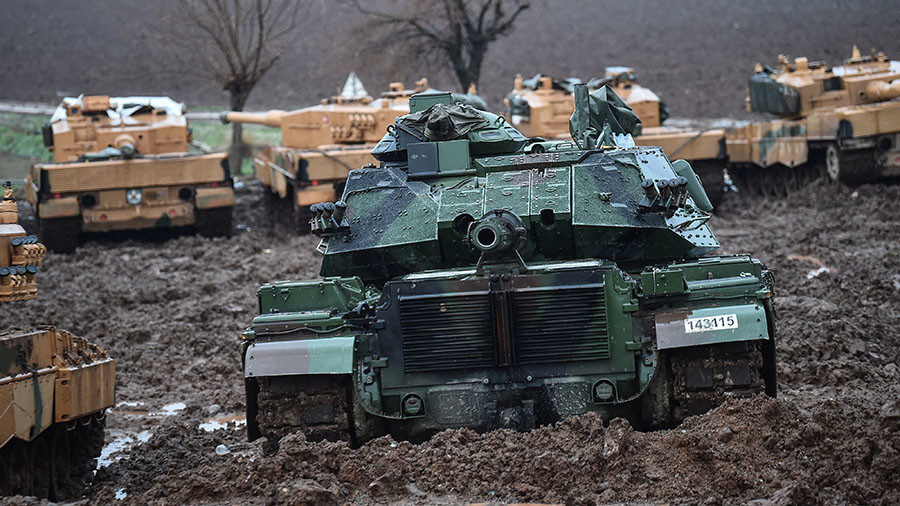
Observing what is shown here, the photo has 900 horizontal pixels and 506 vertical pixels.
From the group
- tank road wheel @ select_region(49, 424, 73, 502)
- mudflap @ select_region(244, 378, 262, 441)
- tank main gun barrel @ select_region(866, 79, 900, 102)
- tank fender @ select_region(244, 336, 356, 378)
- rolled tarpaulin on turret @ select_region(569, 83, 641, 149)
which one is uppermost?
tank main gun barrel @ select_region(866, 79, 900, 102)

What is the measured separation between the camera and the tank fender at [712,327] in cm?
705

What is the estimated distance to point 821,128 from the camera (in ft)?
70.3

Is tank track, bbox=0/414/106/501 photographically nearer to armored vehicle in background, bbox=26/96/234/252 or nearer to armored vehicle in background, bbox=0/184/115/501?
armored vehicle in background, bbox=0/184/115/501

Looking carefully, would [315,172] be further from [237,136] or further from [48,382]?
[48,382]

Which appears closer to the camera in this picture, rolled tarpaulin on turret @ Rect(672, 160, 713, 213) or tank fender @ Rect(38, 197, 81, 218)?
rolled tarpaulin on turret @ Rect(672, 160, 713, 213)

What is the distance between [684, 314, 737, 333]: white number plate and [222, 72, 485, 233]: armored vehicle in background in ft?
42.7

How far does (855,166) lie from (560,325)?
1467 centimetres

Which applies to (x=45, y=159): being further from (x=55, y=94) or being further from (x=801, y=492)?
(x=801, y=492)

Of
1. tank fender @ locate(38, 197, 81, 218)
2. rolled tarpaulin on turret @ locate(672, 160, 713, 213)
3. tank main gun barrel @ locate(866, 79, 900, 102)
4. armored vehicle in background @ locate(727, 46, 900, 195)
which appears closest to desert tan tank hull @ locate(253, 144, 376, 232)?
tank fender @ locate(38, 197, 81, 218)

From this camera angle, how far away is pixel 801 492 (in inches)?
221

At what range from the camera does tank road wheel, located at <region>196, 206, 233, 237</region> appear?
2050cm

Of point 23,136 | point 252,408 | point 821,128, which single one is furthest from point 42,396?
point 23,136

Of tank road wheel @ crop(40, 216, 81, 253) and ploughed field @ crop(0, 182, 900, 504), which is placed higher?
tank road wheel @ crop(40, 216, 81, 253)

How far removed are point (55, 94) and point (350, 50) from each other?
13.0 meters
